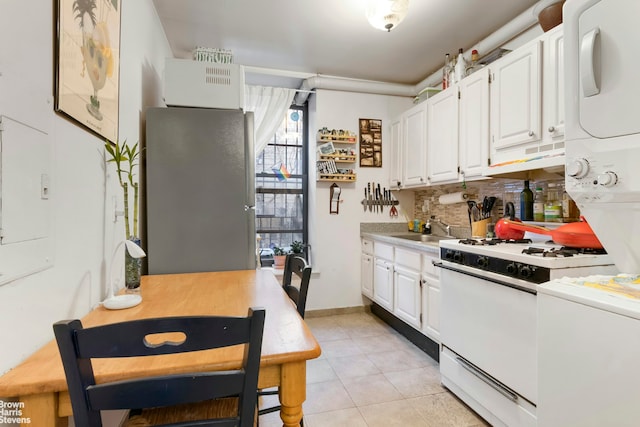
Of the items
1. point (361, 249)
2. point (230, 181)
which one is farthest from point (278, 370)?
point (361, 249)

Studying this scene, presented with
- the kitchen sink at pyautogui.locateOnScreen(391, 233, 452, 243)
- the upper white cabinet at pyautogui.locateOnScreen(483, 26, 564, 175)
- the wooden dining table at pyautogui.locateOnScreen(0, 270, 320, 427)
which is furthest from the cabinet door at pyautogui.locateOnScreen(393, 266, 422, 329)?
the wooden dining table at pyautogui.locateOnScreen(0, 270, 320, 427)

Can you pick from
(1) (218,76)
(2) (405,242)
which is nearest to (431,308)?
(2) (405,242)

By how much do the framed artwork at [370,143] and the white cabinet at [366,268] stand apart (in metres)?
0.91

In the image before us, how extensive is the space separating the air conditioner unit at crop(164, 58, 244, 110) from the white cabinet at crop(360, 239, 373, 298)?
6.59 ft

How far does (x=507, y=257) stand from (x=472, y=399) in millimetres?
911

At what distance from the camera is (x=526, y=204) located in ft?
7.31

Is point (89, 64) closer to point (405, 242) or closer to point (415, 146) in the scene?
point (405, 242)

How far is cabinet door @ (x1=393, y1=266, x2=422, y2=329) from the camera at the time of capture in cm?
257

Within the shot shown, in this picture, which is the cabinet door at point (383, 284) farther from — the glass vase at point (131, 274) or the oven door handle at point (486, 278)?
the glass vase at point (131, 274)

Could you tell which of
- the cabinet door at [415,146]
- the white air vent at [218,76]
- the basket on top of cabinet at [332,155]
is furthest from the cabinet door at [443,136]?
the white air vent at [218,76]

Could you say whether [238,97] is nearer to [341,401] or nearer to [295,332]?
[295,332]

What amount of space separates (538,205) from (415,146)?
129cm

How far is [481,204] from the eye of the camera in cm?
273

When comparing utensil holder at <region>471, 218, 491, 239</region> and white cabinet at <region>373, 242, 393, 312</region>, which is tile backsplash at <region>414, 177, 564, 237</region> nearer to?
utensil holder at <region>471, 218, 491, 239</region>
